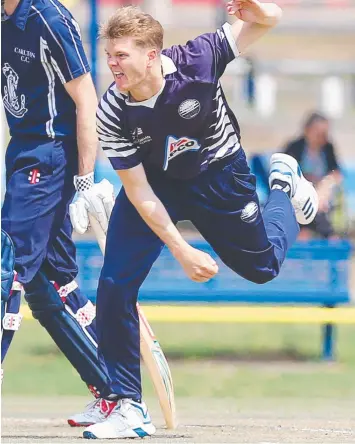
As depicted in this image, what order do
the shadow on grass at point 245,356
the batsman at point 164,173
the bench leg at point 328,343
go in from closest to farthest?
the batsman at point 164,173, the bench leg at point 328,343, the shadow on grass at point 245,356

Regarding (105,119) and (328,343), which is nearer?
(105,119)

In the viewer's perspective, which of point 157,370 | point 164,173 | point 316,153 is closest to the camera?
point 164,173

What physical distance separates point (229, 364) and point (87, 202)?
143 inches

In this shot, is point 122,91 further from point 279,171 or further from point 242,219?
point 279,171

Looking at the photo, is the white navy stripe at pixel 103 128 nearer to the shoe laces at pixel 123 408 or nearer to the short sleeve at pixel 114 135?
the short sleeve at pixel 114 135

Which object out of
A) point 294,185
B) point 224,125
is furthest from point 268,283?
point 224,125

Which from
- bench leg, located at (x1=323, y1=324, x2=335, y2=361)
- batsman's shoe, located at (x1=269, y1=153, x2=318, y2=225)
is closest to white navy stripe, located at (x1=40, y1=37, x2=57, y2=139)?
batsman's shoe, located at (x1=269, y1=153, x2=318, y2=225)

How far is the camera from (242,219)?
18.9 feet

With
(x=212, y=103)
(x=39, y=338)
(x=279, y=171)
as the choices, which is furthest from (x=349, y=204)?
(x=212, y=103)

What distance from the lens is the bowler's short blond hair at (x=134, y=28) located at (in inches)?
204

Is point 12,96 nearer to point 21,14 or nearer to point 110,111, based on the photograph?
point 21,14

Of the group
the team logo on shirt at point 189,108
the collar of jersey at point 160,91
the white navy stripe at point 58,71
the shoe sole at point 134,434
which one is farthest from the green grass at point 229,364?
the collar of jersey at point 160,91

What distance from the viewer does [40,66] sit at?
5789mm

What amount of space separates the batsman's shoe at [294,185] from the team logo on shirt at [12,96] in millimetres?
1352
